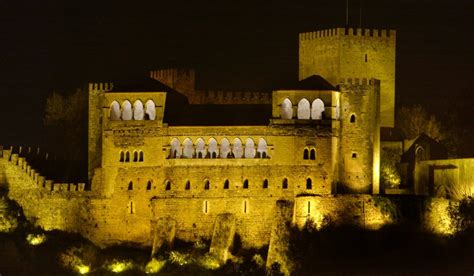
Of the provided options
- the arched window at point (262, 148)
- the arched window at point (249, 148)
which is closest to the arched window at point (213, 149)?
the arched window at point (249, 148)

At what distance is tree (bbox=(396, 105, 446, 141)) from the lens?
296 ft

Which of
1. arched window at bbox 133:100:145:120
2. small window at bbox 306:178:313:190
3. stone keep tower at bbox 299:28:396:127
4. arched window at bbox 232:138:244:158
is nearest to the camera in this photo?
small window at bbox 306:178:313:190

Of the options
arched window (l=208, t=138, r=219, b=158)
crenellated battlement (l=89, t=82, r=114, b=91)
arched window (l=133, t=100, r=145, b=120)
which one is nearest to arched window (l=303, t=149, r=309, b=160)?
arched window (l=208, t=138, r=219, b=158)

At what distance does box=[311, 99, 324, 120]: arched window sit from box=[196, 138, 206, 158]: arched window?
5.14 meters

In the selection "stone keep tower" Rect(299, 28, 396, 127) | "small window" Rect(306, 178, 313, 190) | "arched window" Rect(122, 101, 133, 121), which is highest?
"stone keep tower" Rect(299, 28, 396, 127)

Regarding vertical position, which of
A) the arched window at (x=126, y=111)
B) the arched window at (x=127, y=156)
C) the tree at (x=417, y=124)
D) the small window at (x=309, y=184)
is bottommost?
the small window at (x=309, y=184)

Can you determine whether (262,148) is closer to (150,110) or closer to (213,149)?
(213,149)

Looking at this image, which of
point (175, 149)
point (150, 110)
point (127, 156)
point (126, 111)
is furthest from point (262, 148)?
point (126, 111)

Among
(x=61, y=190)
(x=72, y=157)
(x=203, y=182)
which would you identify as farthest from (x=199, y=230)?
(x=72, y=157)

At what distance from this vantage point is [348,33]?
271ft

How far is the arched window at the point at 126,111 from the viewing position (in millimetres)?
79562

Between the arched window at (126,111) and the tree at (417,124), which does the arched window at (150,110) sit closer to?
the arched window at (126,111)

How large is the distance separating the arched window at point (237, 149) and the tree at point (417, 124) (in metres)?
13.9

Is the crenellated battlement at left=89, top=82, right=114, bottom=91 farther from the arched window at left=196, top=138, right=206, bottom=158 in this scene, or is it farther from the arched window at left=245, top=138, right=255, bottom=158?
the arched window at left=245, top=138, right=255, bottom=158
